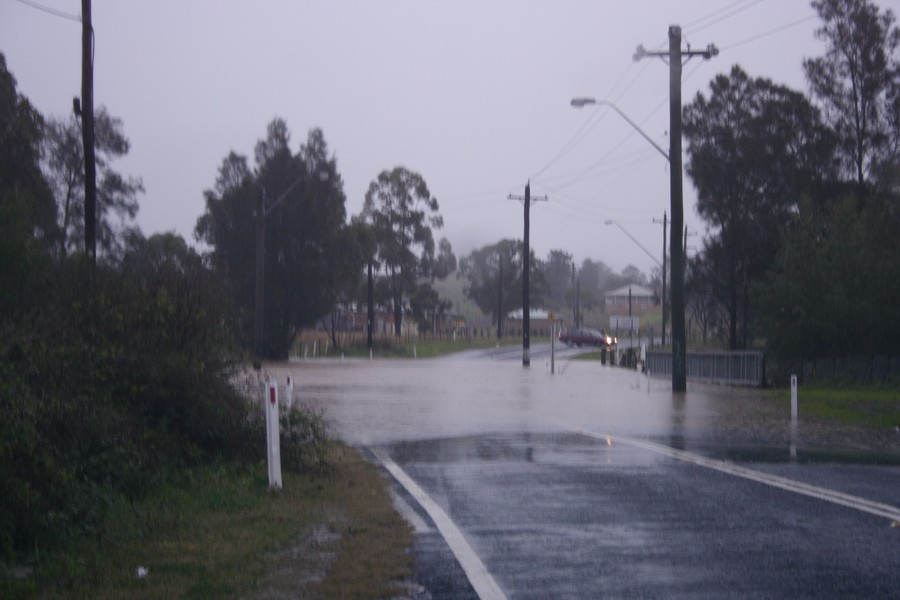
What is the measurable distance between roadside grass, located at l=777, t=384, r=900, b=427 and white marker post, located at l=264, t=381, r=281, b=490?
13.0 meters

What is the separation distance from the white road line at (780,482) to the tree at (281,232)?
124 feet

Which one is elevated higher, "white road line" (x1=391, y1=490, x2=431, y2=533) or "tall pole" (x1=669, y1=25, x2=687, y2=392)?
"tall pole" (x1=669, y1=25, x2=687, y2=392)

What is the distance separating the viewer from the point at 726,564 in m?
7.48

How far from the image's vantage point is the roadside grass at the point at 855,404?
2048 cm

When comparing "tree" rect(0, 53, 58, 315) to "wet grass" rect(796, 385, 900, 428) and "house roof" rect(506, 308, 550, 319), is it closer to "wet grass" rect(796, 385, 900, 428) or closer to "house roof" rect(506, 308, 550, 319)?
"wet grass" rect(796, 385, 900, 428)

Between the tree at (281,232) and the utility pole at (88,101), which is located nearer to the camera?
the utility pole at (88,101)

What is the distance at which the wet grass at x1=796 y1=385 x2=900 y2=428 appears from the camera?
2047 centimetres

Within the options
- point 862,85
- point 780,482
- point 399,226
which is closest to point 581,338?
point 399,226

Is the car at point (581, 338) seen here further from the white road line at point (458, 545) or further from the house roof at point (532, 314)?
the white road line at point (458, 545)

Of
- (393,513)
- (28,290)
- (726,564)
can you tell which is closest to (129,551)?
(393,513)

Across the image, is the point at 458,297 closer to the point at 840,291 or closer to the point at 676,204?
the point at 840,291

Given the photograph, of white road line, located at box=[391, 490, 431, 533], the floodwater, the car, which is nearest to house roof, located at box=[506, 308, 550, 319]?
the car

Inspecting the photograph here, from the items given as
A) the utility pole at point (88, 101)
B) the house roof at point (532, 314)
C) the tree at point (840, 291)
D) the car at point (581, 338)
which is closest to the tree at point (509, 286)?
the house roof at point (532, 314)

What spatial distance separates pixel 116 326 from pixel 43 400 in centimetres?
315
